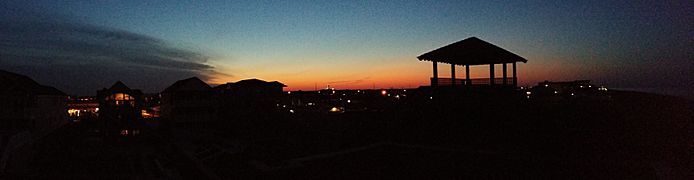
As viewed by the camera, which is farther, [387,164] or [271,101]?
[271,101]

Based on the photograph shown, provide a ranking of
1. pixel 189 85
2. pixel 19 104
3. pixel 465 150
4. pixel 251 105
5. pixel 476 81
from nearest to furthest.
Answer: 1. pixel 465 150
2. pixel 476 81
3. pixel 19 104
4. pixel 251 105
5. pixel 189 85

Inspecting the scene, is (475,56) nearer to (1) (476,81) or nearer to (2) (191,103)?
(1) (476,81)

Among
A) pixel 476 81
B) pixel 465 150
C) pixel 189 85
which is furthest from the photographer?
pixel 189 85

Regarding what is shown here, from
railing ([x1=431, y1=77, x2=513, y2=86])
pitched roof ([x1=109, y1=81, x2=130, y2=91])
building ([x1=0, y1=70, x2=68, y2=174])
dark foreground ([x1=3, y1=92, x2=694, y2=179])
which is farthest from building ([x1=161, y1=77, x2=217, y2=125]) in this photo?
railing ([x1=431, y1=77, x2=513, y2=86])

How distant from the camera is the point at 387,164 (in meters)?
12.6

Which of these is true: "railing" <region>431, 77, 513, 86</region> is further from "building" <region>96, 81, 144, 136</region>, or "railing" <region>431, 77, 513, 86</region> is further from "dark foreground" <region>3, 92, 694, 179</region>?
"building" <region>96, 81, 144, 136</region>

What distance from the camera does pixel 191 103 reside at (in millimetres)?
34125

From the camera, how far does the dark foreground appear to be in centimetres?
1009

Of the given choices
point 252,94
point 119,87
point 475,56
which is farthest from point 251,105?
point 475,56

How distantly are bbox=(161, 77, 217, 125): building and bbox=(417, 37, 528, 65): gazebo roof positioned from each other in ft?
79.4

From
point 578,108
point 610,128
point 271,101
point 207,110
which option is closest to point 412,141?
point 610,128

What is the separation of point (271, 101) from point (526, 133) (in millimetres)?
24745

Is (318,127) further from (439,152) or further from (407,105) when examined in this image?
(439,152)

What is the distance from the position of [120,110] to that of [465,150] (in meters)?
30.3
